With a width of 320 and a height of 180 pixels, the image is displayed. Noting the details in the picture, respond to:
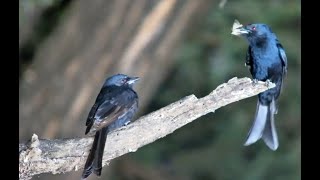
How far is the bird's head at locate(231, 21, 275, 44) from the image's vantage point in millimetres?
1528

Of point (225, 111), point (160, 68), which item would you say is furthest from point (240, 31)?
point (225, 111)

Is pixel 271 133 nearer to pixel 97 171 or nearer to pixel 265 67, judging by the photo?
pixel 265 67

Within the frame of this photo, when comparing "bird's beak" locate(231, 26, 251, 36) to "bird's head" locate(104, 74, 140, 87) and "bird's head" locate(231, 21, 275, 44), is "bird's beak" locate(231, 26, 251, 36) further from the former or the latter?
"bird's head" locate(104, 74, 140, 87)

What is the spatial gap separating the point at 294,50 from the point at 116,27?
6.10 ft

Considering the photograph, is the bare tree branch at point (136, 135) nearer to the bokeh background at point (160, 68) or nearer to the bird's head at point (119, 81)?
the bird's head at point (119, 81)

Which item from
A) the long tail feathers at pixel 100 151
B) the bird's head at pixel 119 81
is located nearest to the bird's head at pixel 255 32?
the bird's head at pixel 119 81

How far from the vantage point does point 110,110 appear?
145 centimetres

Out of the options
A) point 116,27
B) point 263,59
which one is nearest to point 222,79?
point 116,27

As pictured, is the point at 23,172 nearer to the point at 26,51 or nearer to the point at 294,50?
the point at 26,51

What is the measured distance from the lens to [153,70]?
3164 mm

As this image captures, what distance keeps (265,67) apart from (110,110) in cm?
40

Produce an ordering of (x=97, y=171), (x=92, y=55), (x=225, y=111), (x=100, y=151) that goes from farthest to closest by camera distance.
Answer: (x=225, y=111), (x=92, y=55), (x=100, y=151), (x=97, y=171)

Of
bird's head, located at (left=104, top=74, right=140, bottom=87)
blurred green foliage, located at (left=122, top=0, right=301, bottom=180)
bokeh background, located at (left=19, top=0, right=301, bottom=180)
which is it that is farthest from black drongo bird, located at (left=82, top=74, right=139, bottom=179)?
blurred green foliage, located at (left=122, top=0, right=301, bottom=180)
